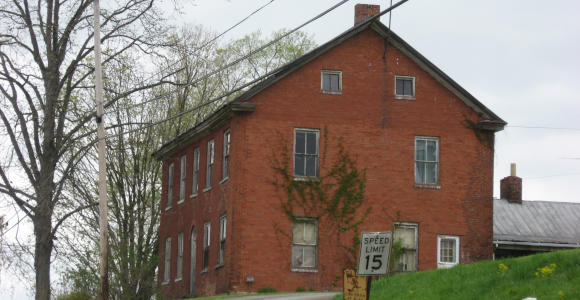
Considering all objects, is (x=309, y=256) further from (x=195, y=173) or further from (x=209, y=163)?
(x=195, y=173)

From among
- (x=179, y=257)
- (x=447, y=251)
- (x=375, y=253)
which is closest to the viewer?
(x=375, y=253)

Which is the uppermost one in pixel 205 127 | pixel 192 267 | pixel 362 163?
pixel 205 127

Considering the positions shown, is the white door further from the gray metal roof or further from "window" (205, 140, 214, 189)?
the gray metal roof

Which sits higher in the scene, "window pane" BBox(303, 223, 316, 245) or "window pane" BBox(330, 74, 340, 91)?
"window pane" BBox(330, 74, 340, 91)

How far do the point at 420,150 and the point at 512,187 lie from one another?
41.1 ft

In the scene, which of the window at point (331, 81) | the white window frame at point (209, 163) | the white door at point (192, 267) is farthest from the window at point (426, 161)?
the white door at point (192, 267)

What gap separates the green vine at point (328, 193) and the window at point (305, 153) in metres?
0.29

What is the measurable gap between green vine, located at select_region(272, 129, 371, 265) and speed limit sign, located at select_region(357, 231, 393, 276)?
19870mm

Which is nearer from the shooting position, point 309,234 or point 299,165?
point 309,234

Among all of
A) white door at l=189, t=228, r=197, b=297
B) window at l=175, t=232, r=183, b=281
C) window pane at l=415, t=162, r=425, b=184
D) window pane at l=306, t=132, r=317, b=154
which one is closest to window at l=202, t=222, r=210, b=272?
white door at l=189, t=228, r=197, b=297

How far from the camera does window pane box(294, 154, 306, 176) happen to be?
38.1 meters

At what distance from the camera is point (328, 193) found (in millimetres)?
37875

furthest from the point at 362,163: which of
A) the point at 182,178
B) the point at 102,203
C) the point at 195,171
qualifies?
the point at 102,203

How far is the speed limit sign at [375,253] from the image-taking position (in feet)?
56.7
